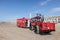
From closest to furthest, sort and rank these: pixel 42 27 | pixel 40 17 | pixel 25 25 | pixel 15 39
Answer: pixel 15 39, pixel 42 27, pixel 40 17, pixel 25 25

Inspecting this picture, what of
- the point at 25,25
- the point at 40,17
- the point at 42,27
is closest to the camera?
the point at 42,27

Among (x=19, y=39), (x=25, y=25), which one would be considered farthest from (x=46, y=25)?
(x=25, y=25)

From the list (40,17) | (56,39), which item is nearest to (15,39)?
(56,39)

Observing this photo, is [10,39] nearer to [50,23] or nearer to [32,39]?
[32,39]

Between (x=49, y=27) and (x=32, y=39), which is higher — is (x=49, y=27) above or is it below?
above

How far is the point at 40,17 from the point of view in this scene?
18047mm

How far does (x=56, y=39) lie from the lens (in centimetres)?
1309

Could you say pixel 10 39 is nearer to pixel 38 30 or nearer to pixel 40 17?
pixel 38 30

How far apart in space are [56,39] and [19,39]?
11.2ft

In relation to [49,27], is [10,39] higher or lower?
lower

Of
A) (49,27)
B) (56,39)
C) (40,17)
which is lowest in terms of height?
(56,39)

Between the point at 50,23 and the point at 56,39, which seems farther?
the point at 50,23

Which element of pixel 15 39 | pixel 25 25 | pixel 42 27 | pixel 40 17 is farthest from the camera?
pixel 25 25

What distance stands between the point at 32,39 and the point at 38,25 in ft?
12.2
